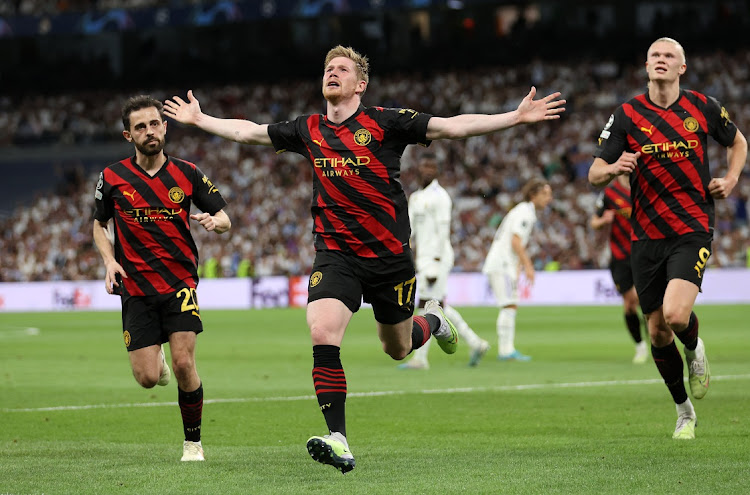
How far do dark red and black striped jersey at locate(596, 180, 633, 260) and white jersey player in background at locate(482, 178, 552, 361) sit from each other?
1.22 m

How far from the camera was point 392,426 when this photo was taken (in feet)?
31.3

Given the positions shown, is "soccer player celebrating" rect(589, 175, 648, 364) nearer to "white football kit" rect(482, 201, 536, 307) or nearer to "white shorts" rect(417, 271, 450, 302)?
"white football kit" rect(482, 201, 536, 307)

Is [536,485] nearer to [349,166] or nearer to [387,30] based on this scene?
[349,166]

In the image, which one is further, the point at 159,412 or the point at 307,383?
the point at 307,383

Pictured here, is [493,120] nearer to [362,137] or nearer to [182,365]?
[362,137]

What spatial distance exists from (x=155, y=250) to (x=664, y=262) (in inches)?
140

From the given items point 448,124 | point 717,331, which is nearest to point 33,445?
point 448,124

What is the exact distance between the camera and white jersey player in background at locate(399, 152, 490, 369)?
14875 mm

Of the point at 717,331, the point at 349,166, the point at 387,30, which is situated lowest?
the point at 717,331

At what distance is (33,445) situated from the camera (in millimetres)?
8648

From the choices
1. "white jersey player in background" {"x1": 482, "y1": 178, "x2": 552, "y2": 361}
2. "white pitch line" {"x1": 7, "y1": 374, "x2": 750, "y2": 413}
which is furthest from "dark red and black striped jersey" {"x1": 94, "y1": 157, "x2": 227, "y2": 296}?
"white jersey player in background" {"x1": 482, "y1": 178, "x2": 552, "y2": 361}

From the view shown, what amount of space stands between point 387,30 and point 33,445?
4288 centimetres

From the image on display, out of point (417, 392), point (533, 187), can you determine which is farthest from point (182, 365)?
point (533, 187)

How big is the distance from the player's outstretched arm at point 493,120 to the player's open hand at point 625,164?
1026 millimetres
